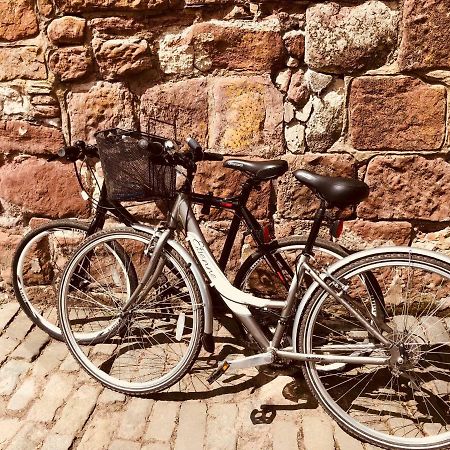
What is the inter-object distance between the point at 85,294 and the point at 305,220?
1341 millimetres

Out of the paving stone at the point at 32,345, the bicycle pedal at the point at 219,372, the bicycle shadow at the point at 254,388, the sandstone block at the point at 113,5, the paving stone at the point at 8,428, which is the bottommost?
the bicycle shadow at the point at 254,388

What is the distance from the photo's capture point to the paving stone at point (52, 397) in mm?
2520

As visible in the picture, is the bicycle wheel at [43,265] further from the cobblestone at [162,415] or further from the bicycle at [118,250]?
the cobblestone at [162,415]

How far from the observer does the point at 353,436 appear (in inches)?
92.6

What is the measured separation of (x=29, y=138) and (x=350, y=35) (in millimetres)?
1853

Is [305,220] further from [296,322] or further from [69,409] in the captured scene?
[69,409]

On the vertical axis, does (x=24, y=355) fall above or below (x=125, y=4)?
below

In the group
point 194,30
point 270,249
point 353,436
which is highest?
point 194,30

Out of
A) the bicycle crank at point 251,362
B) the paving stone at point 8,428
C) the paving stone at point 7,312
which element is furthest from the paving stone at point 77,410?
the paving stone at point 7,312

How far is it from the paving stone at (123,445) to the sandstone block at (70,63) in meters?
1.87

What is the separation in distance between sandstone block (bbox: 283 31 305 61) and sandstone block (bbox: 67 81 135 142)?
2.91 ft

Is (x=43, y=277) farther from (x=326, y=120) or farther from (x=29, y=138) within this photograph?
(x=326, y=120)

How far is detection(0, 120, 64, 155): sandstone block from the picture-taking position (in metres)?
2.97

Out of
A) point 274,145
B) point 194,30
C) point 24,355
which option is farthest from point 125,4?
point 24,355
